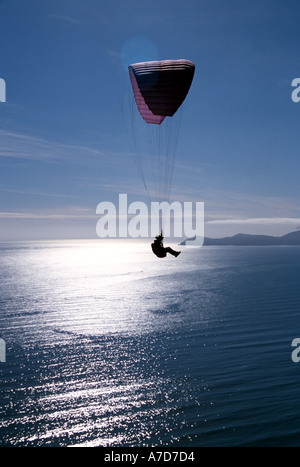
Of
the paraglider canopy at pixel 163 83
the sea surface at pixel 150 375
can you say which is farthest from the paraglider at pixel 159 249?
the sea surface at pixel 150 375

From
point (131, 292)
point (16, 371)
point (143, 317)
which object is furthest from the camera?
point (131, 292)

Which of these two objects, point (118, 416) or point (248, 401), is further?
point (248, 401)

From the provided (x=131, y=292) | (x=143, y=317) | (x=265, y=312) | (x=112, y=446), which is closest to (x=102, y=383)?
(x=112, y=446)

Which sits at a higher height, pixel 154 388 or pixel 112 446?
pixel 154 388

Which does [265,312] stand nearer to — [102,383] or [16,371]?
[102,383]
